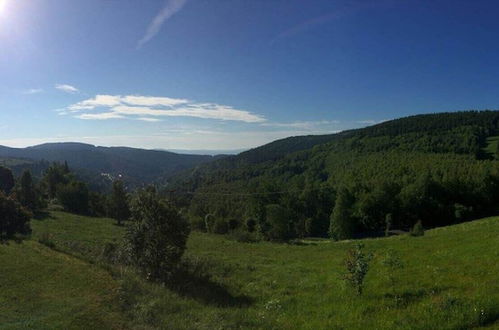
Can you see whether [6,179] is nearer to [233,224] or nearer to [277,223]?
[233,224]

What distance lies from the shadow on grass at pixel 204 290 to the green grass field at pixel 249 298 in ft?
0.19

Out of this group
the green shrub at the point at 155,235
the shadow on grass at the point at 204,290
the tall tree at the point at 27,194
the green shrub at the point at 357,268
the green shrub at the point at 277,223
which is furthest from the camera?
the green shrub at the point at 277,223

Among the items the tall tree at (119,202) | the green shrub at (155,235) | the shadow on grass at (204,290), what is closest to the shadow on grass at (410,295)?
the shadow on grass at (204,290)

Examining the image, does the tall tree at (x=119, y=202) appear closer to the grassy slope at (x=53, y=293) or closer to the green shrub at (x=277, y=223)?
the green shrub at (x=277, y=223)

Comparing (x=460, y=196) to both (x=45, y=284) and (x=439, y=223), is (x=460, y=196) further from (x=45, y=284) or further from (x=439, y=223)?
(x=45, y=284)

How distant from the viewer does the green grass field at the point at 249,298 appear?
10.3 meters

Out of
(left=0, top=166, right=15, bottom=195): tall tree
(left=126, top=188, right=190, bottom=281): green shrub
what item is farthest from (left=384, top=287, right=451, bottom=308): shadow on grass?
(left=0, top=166, right=15, bottom=195): tall tree

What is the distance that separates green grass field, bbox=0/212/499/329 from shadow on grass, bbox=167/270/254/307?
0.19 ft

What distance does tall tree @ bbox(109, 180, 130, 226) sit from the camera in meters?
60.8

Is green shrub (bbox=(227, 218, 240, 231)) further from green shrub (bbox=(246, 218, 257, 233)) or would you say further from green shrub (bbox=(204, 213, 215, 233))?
green shrub (bbox=(246, 218, 257, 233))

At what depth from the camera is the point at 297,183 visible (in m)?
113

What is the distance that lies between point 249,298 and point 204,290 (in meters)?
2.22

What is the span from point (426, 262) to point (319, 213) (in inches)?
3130

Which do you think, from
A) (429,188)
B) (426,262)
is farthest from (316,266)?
(429,188)
